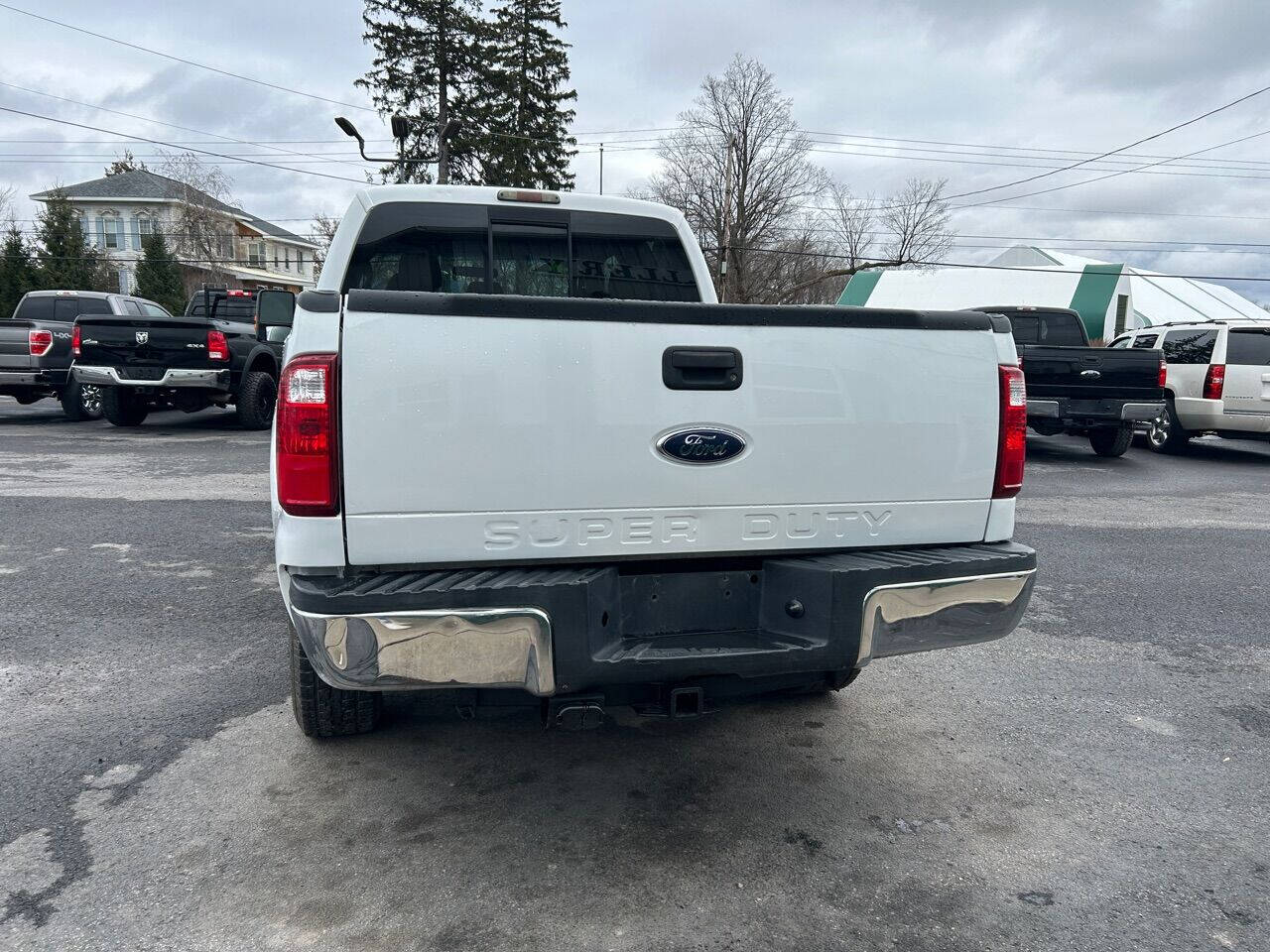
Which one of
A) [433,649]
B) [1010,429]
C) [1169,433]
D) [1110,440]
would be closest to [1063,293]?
[1169,433]

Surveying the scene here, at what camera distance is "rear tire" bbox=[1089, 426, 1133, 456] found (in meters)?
12.7

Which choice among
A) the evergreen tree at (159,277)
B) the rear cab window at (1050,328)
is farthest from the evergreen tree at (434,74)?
the rear cab window at (1050,328)

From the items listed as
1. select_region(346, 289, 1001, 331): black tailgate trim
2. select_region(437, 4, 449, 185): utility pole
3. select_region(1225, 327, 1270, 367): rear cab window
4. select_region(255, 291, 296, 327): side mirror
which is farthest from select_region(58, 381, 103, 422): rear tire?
select_region(437, 4, 449, 185): utility pole

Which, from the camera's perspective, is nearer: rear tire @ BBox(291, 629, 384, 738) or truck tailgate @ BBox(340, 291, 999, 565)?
truck tailgate @ BBox(340, 291, 999, 565)

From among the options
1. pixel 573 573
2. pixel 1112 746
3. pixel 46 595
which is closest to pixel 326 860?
pixel 573 573

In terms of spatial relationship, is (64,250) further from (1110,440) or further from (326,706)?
(326,706)

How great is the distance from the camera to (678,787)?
124 inches

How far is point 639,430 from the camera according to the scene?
2.53 meters

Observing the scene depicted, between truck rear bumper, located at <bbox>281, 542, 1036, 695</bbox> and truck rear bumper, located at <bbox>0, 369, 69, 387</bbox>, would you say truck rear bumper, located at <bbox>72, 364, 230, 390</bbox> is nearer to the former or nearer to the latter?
truck rear bumper, located at <bbox>0, 369, 69, 387</bbox>

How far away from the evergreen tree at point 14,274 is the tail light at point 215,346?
32.2 metres

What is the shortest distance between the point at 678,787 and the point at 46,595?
168 inches

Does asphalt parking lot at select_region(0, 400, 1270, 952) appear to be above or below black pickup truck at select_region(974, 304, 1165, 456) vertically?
below

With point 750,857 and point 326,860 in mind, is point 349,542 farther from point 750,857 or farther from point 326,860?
point 750,857

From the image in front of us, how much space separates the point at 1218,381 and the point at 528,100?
35323mm
